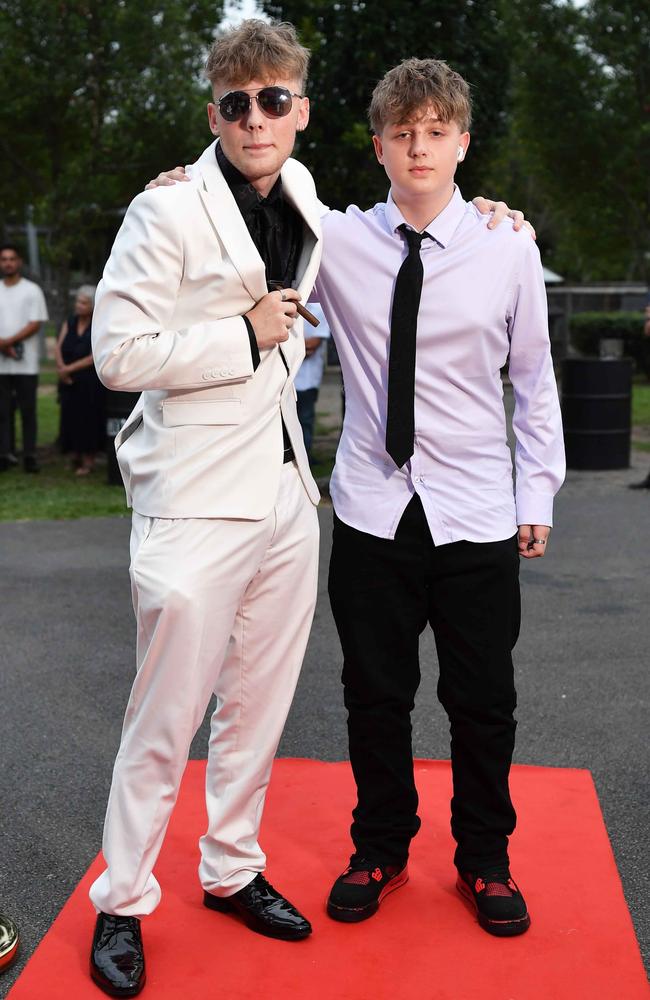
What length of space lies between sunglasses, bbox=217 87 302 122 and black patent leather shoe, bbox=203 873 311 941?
6.24 ft

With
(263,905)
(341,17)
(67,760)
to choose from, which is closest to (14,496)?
(341,17)

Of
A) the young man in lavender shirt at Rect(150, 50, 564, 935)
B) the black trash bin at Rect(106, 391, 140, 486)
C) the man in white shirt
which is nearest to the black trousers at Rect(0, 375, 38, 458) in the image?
the man in white shirt

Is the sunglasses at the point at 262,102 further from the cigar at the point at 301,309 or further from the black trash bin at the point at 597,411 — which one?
the black trash bin at the point at 597,411

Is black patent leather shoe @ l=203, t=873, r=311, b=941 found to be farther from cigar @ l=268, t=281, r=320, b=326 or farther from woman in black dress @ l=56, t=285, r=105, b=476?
woman in black dress @ l=56, t=285, r=105, b=476

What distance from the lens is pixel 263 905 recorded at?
9.84 ft

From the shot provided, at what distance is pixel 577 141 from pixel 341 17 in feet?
39.0

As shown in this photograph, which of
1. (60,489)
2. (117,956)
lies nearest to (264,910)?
(117,956)

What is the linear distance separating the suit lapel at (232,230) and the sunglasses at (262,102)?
0.14 meters

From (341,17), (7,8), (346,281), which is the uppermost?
(7,8)

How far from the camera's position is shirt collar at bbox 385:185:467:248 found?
9.70ft

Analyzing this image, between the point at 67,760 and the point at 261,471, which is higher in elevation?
the point at 261,471

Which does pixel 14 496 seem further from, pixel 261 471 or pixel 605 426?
pixel 261 471

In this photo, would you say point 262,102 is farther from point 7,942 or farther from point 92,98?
point 92,98

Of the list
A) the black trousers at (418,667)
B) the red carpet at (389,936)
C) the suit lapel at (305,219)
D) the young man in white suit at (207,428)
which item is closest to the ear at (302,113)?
the young man in white suit at (207,428)
